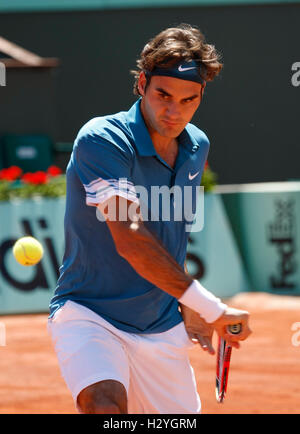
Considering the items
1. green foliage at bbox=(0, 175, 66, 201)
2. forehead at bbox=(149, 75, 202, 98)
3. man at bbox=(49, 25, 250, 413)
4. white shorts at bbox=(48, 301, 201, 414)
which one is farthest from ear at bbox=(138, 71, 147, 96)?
green foliage at bbox=(0, 175, 66, 201)

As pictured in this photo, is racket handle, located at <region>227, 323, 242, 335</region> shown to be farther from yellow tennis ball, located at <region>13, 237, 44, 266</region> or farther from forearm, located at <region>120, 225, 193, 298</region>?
yellow tennis ball, located at <region>13, 237, 44, 266</region>

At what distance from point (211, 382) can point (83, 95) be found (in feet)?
40.2

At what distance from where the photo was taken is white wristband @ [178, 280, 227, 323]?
3.00 metres

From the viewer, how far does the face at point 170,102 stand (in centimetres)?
337

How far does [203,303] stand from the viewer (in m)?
3.02

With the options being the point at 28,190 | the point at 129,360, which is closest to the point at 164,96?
the point at 129,360

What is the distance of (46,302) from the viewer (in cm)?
922

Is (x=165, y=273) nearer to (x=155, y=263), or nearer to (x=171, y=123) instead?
(x=155, y=263)

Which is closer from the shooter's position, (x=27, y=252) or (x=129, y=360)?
(x=129, y=360)

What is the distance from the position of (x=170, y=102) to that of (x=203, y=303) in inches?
33.2

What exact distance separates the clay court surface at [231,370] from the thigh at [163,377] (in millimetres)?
2140

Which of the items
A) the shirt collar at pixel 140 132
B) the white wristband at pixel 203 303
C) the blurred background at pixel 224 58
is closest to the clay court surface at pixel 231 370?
the shirt collar at pixel 140 132

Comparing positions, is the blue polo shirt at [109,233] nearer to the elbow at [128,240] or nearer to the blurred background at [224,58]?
the elbow at [128,240]

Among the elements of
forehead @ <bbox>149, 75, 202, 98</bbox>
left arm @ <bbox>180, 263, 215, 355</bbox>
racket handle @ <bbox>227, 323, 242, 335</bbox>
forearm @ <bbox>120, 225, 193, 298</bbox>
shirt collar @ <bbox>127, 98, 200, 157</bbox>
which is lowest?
left arm @ <bbox>180, 263, 215, 355</bbox>
